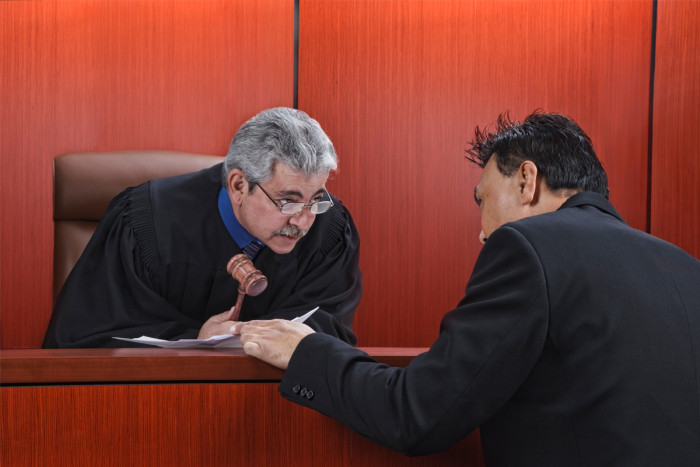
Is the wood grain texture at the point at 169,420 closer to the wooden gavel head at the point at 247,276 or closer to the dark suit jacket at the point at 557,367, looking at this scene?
the dark suit jacket at the point at 557,367

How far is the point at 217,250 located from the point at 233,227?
9 cm

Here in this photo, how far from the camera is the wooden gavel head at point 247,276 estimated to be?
1.59m

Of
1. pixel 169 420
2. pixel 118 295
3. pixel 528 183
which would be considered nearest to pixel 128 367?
pixel 169 420

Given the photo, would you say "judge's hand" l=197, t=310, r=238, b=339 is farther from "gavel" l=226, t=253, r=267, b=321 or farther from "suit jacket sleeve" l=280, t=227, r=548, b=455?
"suit jacket sleeve" l=280, t=227, r=548, b=455

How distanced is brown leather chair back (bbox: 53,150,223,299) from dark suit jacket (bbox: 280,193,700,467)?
1.67 m

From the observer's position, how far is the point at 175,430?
3.19ft

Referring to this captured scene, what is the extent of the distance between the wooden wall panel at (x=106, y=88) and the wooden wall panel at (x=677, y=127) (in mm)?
1707

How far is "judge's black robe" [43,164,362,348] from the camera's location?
181 centimetres

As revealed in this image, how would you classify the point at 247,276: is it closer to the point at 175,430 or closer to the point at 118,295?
the point at 118,295

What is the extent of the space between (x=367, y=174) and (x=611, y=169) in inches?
45.6

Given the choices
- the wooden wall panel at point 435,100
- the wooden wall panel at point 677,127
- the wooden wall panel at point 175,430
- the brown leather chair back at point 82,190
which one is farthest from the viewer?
the wooden wall panel at point 435,100

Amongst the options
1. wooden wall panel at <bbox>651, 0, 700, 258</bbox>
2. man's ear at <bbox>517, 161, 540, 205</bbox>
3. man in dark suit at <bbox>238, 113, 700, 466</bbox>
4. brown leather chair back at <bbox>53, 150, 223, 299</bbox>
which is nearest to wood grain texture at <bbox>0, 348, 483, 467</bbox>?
man in dark suit at <bbox>238, 113, 700, 466</bbox>

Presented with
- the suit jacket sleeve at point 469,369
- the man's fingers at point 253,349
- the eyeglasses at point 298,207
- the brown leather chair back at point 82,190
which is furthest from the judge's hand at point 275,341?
the brown leather chair back at point 82,190

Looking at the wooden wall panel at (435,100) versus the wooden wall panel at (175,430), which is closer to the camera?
the wooden wall panel at (175,430)
